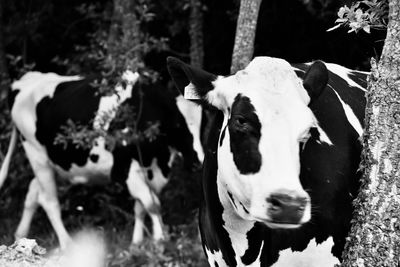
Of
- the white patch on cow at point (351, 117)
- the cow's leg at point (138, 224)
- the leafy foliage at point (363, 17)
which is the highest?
the leafy foliage at point (363, 17)

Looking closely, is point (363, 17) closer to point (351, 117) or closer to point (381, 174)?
point (351, 117)

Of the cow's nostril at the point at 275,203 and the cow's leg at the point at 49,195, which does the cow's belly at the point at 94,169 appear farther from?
the cow's nostril at the point at 275,203

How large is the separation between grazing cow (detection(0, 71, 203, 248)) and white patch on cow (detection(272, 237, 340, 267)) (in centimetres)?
397

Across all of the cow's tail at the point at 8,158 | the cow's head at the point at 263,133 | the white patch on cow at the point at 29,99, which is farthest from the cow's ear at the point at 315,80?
the cow's tail at the point at 8,158

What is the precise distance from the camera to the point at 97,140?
8.51 meters

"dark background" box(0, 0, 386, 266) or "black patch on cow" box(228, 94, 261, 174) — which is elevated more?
"black patch on cow" box(228, 94, 261, 174)

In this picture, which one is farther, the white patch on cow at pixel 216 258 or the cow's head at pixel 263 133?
the white patch on cow at pixel 216 258

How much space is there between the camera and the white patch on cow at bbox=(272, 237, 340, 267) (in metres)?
4.16

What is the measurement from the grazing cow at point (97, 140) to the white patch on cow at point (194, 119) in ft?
0.05

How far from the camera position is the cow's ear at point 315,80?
4109 mm

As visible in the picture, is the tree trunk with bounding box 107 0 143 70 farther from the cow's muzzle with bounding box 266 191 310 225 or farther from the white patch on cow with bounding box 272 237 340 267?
the cow's muzzle with bounding box 266 191 310 225

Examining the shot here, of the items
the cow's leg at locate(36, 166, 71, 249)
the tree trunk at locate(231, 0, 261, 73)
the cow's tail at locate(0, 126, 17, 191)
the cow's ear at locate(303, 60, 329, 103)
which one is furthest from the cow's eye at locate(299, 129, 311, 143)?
the cow's tail at locate(0, 126, 17, 191)

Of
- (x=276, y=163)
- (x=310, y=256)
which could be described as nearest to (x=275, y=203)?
(x=276, y=163)

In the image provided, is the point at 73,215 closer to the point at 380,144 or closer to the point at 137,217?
the point at 137,217
